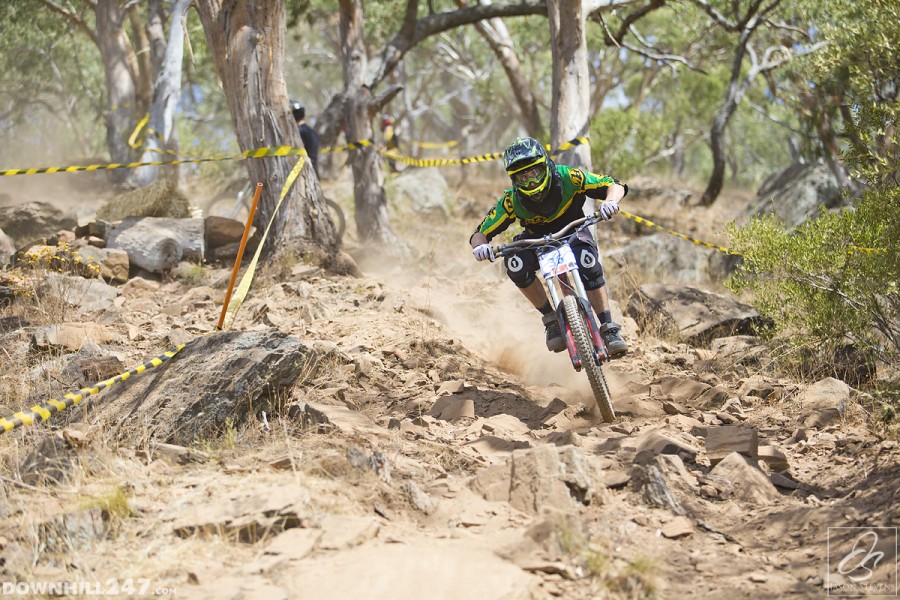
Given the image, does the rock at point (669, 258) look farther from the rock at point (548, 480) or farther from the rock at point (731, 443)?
the rock at point (548, 480)

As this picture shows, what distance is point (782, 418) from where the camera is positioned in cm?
595

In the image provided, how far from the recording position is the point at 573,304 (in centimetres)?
575

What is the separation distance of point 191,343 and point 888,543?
14.1ft

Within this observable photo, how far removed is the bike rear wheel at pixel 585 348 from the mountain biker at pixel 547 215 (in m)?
0.25

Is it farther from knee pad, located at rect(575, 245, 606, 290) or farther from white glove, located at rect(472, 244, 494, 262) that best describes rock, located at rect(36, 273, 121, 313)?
knee pad, located at rect(575, 245, 606, 290)

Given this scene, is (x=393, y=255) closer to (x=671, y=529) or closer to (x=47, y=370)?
(x=47, y=370)

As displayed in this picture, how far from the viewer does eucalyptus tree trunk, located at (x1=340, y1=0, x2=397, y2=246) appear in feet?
41.7

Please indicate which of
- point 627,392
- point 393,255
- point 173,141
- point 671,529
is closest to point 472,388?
point 627,392

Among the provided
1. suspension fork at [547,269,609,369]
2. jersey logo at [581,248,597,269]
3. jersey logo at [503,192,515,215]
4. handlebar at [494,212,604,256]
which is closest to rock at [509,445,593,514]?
suspension fork at [547,269,609,369]

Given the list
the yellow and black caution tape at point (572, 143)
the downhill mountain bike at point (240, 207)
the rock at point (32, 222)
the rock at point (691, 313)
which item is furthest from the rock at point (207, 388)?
the rock at point (32, 222)

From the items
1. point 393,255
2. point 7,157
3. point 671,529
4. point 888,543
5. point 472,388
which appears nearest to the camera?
point 888,543

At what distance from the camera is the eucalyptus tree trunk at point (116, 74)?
17734 mm

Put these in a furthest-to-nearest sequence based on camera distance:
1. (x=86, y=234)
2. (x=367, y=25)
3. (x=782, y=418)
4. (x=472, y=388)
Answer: (x=367, y=25) < (x=86, y=234) < (x=472, y=388) < (x=782, y=418)

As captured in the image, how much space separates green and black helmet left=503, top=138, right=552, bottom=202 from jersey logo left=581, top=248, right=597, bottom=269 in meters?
0.48
